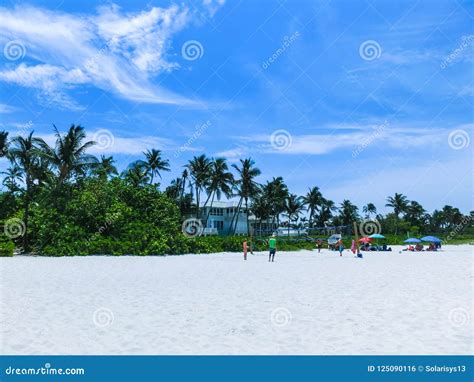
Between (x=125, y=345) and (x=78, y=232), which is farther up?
(x=78, y=232)

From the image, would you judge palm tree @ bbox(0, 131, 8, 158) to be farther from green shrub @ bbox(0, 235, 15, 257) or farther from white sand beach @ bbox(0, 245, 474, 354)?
white sand beach @ bbox(0, 245, 474, 354)

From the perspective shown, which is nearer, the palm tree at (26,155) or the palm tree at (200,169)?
the palm tree at (26,155)

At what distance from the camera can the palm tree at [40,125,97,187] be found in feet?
119

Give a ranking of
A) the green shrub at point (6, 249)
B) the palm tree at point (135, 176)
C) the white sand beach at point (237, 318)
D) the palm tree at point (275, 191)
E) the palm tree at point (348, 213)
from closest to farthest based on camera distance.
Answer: the white sand beach at point (237, 318)
the green shrub at point (6, 249)
the palm tree at point (135, 176)
the palm tree at point (275, 191)
the palm tree at point (348, 213)

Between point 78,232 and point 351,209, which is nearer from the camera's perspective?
point 78,232

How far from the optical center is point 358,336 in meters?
7.15

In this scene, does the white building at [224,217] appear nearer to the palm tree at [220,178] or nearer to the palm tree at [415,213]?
the palm tree at [220,178]

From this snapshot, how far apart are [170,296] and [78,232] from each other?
24.3 metres

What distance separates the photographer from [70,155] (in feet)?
120

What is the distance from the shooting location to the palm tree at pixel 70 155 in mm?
36375

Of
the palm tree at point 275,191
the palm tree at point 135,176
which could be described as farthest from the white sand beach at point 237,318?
the palm tree at point 275,191

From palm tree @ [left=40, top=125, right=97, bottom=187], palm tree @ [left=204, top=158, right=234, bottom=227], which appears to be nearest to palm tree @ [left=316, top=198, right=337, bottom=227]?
palm tree @ [left=204, top=158, right=234, bottom=227]
